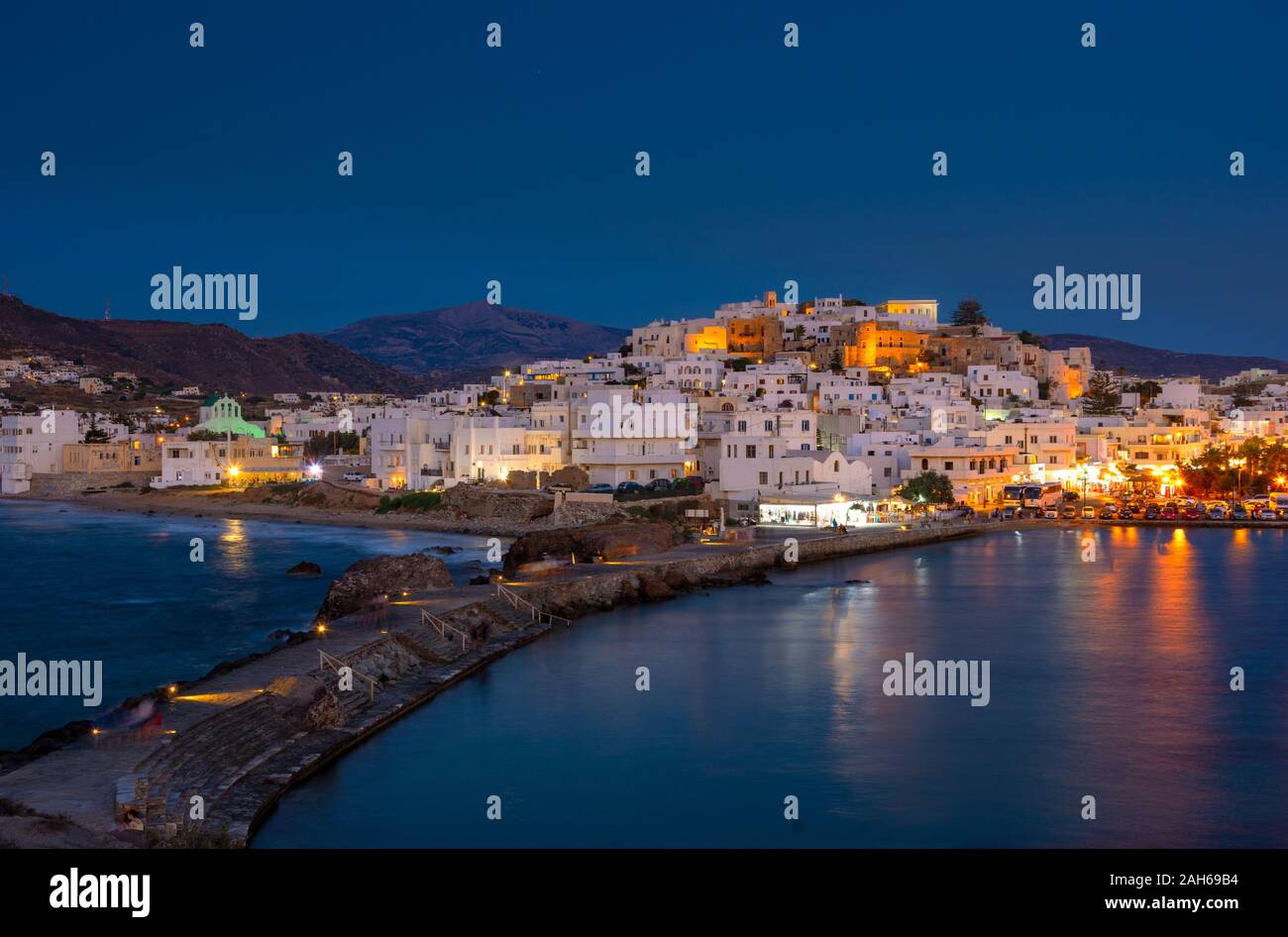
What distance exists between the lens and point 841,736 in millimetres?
16031

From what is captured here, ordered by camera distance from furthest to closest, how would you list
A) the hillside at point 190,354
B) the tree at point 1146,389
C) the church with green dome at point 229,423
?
the hillside at point 190,354 → the tree at point 1146,389 → the church with green dome at point 229,423

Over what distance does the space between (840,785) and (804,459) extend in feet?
76.5

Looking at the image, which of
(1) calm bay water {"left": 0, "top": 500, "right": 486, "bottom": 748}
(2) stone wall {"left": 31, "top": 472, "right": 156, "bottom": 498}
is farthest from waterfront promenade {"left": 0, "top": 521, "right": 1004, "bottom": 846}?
(2) stone wall {"left": 31, "top": 472, "right": 156, "bottom": 498}

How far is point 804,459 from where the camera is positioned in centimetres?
3675

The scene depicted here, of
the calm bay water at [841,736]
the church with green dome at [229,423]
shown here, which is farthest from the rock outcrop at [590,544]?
the church with green dome at [229,423]

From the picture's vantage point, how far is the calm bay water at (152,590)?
1969 cm

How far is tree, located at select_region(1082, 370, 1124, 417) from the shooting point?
2266 inches

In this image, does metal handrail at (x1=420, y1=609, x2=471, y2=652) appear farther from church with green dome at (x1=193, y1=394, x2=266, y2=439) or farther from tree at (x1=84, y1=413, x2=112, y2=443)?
tree at (x1=84, y1=413, x2=112, y2=443)

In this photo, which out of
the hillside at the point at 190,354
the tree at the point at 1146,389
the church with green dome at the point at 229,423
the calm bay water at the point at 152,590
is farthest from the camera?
the hillside at the point at 190,354

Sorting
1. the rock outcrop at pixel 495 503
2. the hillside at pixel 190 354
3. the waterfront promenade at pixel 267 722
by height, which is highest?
the hillside at pixel 190 354

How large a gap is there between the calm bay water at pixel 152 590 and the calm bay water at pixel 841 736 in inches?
200

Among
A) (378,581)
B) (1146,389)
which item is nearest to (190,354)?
(1146,389)

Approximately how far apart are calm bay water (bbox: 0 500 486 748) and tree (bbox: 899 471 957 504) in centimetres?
1311

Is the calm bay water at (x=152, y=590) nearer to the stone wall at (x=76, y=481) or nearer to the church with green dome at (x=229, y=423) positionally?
the stone wall at (x=76, y=481)
